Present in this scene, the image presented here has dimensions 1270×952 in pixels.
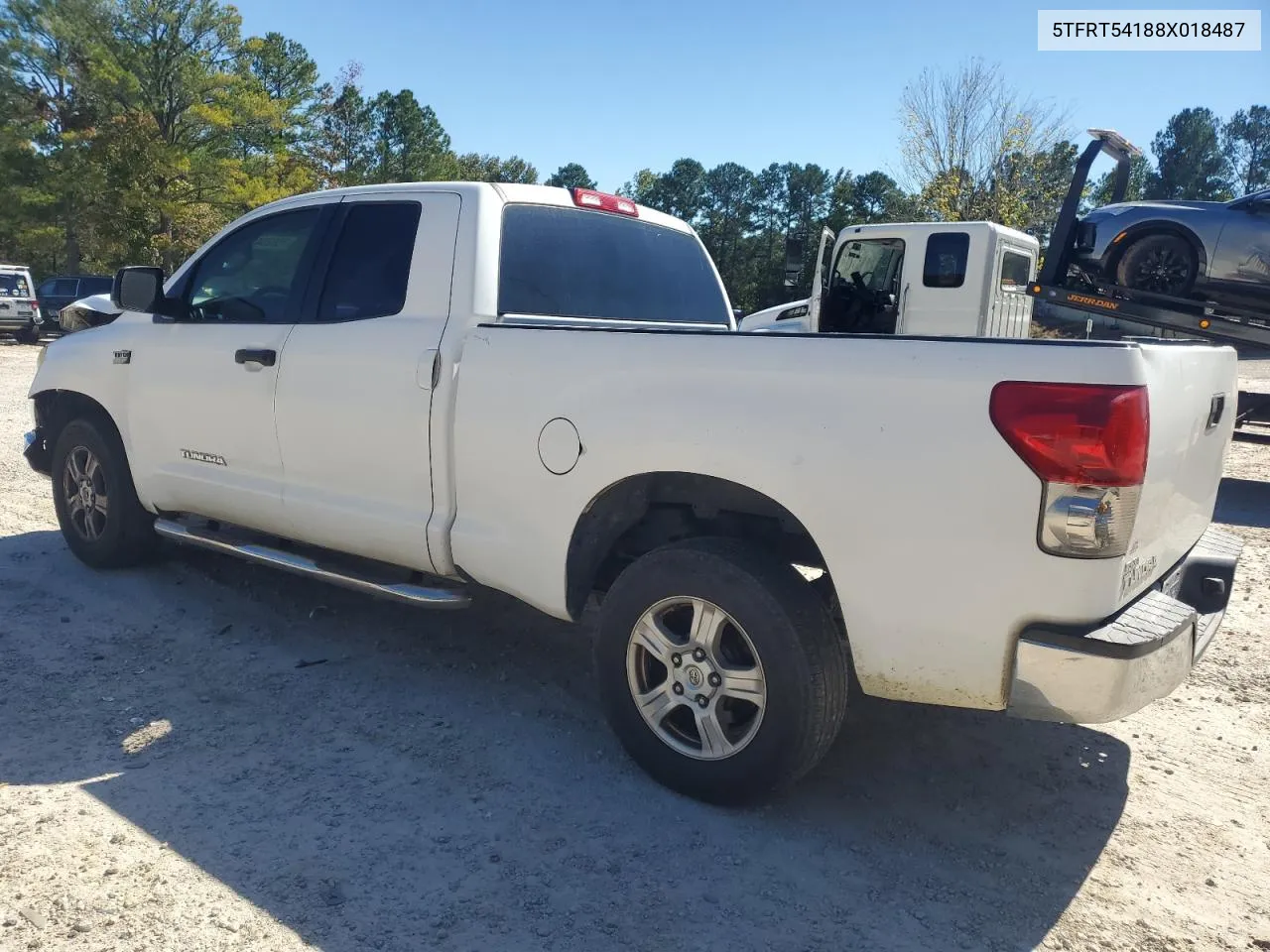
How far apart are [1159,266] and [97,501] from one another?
399 inches

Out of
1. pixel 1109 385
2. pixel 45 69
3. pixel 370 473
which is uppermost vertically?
pixel 45 69

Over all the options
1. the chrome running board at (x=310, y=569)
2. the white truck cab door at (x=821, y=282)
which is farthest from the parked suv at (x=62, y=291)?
the chrome running board at (x=310, y=569)

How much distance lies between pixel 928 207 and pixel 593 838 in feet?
91.6

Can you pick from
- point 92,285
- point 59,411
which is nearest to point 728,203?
point 92,285

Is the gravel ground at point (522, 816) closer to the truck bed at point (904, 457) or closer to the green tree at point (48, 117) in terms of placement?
the truck bed at point (904, 457)

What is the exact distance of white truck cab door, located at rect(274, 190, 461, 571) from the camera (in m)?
3.80

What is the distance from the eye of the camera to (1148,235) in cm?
1038

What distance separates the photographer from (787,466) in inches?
111

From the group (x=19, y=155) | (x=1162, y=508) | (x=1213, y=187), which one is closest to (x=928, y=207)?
(x=1162, y=508)

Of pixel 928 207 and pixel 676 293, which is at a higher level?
pixel 928 207

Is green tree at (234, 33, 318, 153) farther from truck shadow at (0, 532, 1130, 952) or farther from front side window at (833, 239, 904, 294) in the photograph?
truck shadow at (0, 532, 1130, 952)

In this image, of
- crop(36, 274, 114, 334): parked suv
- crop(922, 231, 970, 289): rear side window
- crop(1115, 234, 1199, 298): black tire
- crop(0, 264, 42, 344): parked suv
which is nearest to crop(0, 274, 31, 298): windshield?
crop(0, 264, 42, 344): parked suv

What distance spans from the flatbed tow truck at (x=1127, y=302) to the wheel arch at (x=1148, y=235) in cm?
24

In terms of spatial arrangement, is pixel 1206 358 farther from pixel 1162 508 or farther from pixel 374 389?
pixel 374 389
